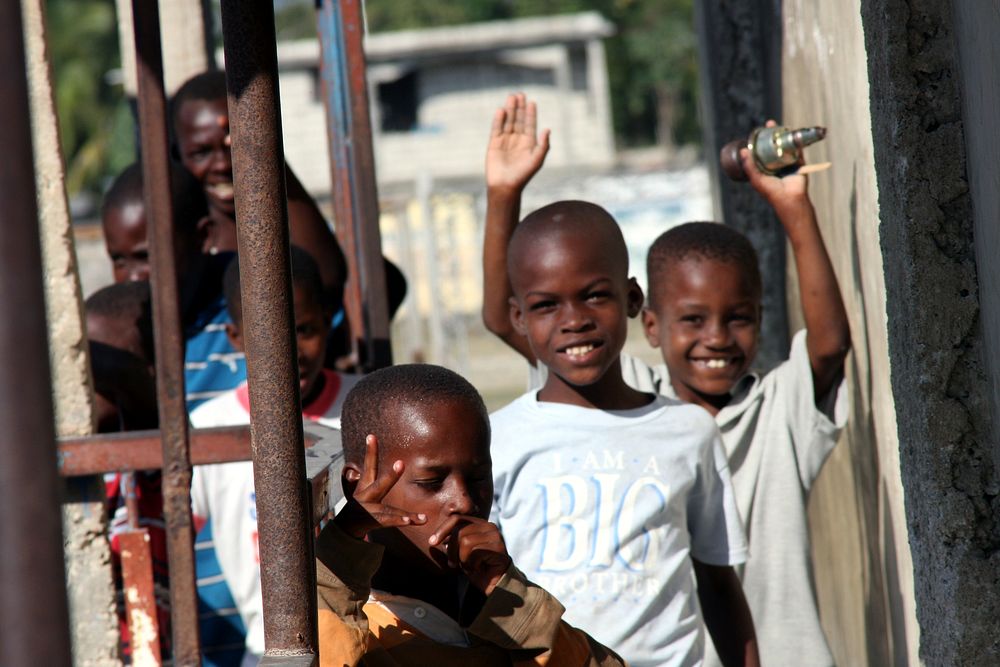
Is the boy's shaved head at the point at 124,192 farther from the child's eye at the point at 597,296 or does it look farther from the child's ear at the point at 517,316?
the child's eye at the point at 597,296

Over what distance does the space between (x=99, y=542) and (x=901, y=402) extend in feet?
5.41

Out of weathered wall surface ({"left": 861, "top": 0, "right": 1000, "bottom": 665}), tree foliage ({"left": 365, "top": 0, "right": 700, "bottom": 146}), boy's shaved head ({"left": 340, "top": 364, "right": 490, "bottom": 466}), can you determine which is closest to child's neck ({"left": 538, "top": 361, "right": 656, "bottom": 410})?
boy's shaved head ({"left": 340, "top": 364, "right": 490, "bottom": 466})

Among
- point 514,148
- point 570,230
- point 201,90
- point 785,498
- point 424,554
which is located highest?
point 201,90

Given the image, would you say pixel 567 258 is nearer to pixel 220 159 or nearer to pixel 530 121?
pixel 530 121

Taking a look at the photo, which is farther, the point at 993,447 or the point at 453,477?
the point at 453,477

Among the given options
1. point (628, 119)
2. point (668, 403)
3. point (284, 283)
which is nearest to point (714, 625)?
point (668, 403)

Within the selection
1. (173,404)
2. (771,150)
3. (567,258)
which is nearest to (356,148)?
(567,258)

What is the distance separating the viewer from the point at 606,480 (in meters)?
2.25

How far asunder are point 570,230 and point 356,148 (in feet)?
3.13

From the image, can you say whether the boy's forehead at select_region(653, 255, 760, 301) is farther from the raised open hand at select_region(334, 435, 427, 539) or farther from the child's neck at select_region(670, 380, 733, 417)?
the raised open hand at select_region(334, 435, 427, 539)

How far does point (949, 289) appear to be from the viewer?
5.44 ft

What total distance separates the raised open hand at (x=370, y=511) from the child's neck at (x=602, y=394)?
0.91m

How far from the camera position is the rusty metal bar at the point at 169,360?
2295 mm

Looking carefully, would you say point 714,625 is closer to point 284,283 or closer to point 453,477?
point 453,477
